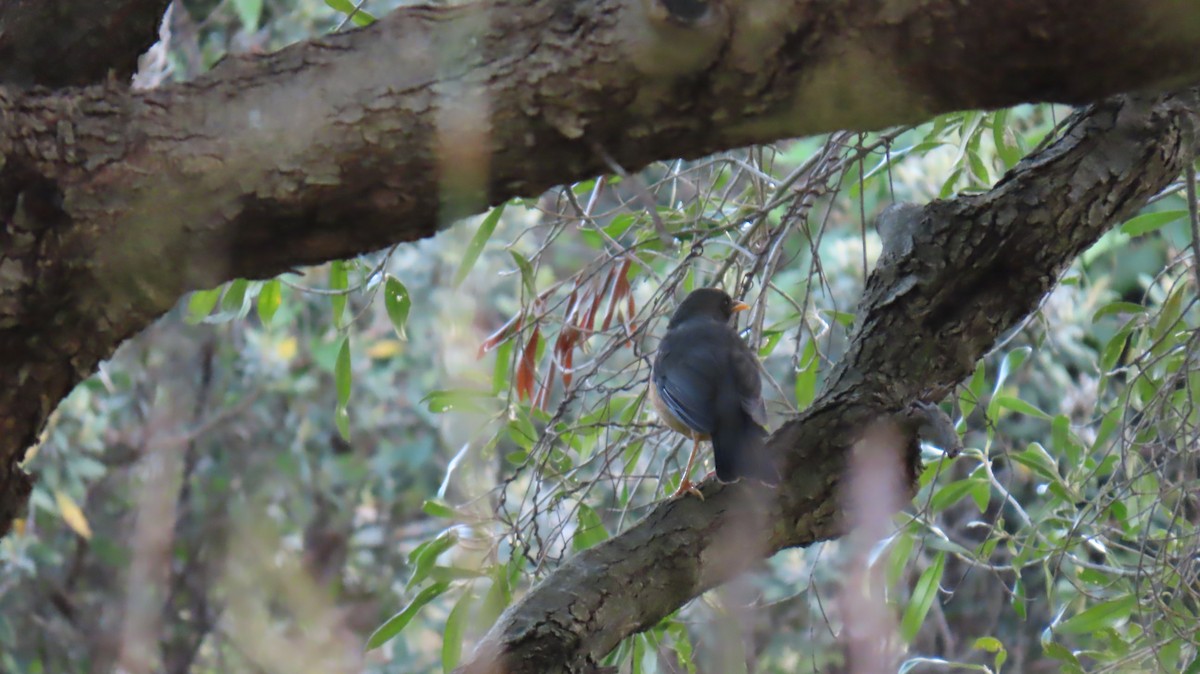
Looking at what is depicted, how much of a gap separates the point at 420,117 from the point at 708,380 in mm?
2353

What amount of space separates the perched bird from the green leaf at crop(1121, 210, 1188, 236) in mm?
1090

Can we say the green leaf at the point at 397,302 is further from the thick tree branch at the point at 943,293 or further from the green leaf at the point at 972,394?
the green leaf at the point at 972,394

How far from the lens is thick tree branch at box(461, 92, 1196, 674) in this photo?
8.39 ft

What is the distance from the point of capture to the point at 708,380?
3.82 meters

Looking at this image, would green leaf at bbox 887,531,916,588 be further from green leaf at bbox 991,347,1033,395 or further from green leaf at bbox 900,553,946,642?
green leaf at bbox 991,347,1033,395

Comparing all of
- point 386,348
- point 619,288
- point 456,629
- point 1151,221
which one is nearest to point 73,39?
point 619,288

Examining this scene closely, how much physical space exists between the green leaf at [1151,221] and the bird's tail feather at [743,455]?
1149mm

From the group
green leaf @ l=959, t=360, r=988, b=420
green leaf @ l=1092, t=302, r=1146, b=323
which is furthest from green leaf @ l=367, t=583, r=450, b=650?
green leaf @ l=1092, t=302, r=1146, b=323

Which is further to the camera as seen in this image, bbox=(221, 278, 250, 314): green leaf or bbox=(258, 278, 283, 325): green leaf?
bbox=(258, 278, 283, 325): green leaf

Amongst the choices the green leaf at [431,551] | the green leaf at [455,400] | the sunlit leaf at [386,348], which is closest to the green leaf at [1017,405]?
the green leaf at [455,400]

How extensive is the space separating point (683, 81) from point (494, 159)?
0.27m

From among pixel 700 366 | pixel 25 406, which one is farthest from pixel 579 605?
pixel 700 366

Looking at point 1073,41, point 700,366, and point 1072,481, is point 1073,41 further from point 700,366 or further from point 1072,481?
point 700,366

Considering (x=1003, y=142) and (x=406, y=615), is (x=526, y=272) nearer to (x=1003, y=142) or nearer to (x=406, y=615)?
(x=406, y=615)
